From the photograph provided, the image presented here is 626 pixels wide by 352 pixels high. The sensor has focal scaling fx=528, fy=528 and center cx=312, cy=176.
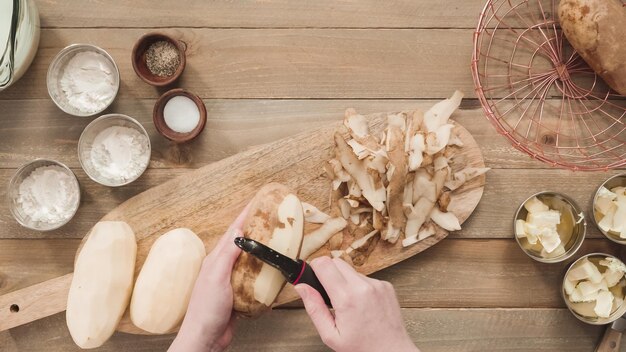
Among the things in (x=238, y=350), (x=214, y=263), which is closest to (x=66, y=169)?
(x=214, y=263)

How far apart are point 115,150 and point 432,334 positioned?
112 centimetres

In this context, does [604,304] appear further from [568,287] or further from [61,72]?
[61,72]

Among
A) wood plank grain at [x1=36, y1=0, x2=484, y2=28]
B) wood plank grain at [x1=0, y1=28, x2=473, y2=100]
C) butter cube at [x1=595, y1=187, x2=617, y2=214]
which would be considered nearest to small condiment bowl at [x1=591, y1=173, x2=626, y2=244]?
butter cube at [x1=595, y1=187, x2=617, y2=214]

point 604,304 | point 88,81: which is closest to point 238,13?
point 88,81

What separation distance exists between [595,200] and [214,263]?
1140 mm

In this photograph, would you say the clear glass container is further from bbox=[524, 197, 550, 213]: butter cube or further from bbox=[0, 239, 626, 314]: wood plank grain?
bbox=[524, 197, 550, 213]: butter cube

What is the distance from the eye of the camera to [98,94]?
1572 mm

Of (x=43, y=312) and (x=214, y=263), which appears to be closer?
(x=214, y=263)

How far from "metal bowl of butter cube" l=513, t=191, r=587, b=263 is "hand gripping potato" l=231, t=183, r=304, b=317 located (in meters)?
0.69

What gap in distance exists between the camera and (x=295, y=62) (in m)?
1.63

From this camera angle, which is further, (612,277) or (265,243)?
(612,277)

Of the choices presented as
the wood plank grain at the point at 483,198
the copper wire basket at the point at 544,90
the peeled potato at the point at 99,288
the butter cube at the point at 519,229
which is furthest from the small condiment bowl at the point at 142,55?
the butter cube at the point at 519,229

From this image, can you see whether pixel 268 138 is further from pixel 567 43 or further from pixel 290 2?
pixel 567 43

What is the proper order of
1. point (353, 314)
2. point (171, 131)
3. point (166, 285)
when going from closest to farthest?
1. point (353, 314)
2. point (166, 285)
3. point (171, 131)
